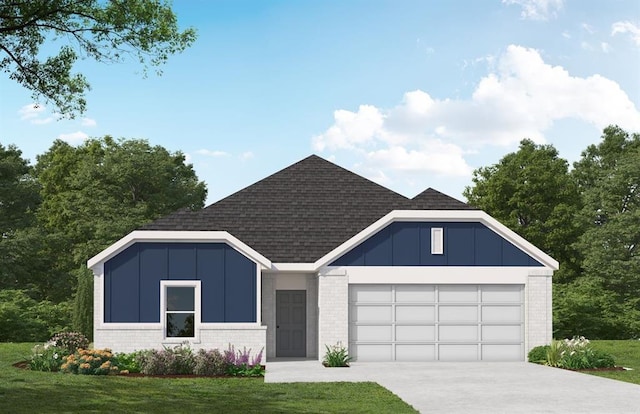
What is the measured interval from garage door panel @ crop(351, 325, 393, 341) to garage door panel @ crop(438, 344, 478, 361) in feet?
5.17

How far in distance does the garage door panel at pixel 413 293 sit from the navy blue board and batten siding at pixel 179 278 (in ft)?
13.9

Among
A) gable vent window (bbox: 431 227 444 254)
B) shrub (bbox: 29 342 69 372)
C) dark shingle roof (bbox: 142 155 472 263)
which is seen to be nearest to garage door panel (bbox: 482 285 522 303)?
gable vent window (bbox: 431 227 444 254)

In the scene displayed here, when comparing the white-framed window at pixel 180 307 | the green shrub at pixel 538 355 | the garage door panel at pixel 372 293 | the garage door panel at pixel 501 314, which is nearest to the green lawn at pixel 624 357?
the green shrub at pixel 538 355

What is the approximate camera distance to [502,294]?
26297 mm

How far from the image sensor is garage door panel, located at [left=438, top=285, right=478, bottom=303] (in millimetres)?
26188

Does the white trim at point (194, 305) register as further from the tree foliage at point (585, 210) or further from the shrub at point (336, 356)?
the tree foliage at point (585, 210)

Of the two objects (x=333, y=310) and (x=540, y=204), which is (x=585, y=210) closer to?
(x=540, y=204)

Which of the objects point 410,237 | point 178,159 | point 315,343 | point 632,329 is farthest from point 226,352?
point 178,159

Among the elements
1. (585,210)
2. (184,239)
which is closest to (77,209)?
(585,210)

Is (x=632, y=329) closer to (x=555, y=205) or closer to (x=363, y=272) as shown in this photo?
(x=555, y=205)

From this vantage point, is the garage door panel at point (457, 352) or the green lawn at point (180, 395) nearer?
the green lawn at point (180, 395)

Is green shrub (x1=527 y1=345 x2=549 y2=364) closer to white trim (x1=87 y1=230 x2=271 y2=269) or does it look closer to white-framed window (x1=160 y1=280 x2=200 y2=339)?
white trim (x1=87 y1=230 x2=271 y2=269)

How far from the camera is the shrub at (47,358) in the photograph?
22.3m

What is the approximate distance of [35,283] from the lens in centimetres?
5328
